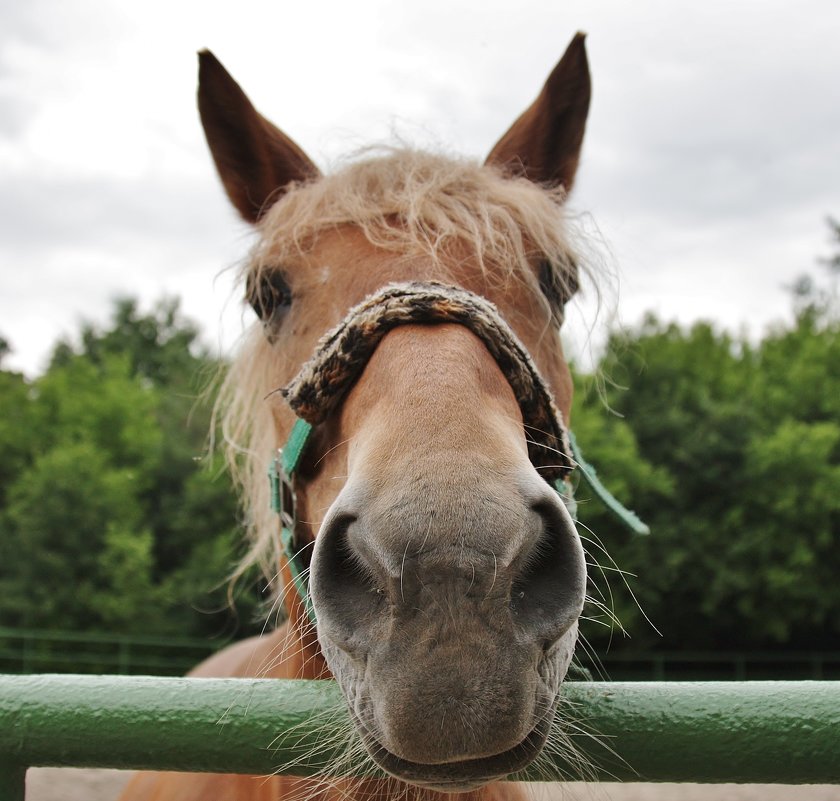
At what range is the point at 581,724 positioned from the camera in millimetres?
1274

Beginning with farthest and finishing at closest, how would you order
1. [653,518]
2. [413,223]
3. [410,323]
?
[653,518], [413,223], [410,323]

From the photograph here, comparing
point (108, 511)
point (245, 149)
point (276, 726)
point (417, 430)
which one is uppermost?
point (245, 149)

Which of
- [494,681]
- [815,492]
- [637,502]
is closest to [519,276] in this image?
[494,681]

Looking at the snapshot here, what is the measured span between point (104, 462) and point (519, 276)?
1183 inches

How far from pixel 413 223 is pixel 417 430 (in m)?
0.92

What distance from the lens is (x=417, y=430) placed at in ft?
4.90

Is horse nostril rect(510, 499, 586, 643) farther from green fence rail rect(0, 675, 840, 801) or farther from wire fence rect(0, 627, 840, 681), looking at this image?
wire fence rect(0, 627, 840, 681)

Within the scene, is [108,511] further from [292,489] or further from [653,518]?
[292,489]

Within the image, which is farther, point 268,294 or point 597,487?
point 268,294

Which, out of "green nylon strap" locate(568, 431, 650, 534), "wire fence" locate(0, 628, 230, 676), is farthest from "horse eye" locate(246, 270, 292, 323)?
"wire fence" locate(0, 628, 230, 676)

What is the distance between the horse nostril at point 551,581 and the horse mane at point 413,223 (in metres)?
0.91

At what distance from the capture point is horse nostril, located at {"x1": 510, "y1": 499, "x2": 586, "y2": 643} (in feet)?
4.40

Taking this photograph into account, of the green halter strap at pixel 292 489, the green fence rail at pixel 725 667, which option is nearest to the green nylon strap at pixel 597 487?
the green halter strap at pixel 292 489

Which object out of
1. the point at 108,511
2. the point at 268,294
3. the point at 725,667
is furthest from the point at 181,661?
the point at 268,294
